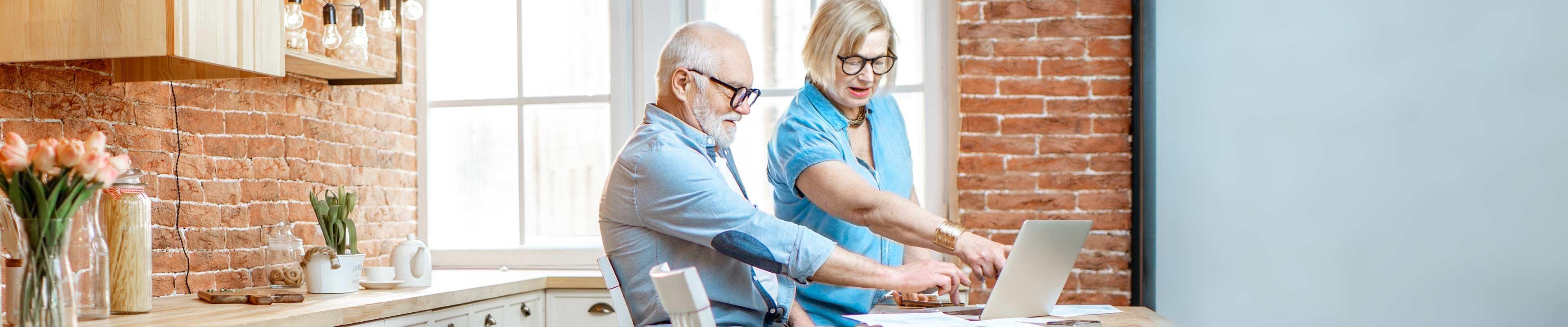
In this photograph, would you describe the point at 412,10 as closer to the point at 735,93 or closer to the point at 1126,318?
the point at 735,93

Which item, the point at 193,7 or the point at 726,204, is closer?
the point at 726,204

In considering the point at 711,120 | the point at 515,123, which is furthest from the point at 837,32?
the point at 515,123

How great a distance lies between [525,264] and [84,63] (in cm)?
175

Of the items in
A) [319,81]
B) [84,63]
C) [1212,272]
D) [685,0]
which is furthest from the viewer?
[685,0]

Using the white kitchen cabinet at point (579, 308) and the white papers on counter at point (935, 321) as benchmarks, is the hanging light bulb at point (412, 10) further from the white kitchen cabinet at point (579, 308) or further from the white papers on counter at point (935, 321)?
the white papers on counter at point (935, 321)

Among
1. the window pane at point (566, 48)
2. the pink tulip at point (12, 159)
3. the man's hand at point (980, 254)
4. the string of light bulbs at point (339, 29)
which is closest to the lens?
the pink tulip at point (12, 159)

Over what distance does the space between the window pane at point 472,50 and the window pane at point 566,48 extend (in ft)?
0.19

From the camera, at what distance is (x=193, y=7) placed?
7.57 ft

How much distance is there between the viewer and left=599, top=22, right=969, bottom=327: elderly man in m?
1.75

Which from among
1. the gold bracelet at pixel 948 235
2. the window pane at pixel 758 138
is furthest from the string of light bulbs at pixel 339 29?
the gold bracelet at pixel 948 235

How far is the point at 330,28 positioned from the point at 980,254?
2103 millimetres

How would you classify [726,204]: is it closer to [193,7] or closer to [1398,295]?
[1398,295]

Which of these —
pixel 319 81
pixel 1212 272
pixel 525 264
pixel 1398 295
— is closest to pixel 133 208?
pixel 319 81

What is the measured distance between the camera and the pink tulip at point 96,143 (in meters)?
1.78
